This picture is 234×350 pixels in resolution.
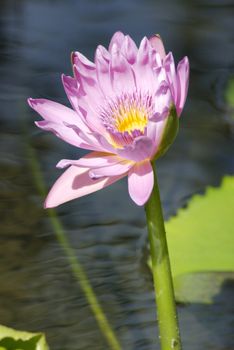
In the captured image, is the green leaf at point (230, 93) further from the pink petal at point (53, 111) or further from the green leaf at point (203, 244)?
the pink petal at point (53, 111)

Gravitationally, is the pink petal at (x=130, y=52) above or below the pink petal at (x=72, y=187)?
above

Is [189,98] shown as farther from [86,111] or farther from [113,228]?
[86,111]

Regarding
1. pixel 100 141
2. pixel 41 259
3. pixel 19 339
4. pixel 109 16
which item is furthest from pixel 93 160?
pixel 109 16

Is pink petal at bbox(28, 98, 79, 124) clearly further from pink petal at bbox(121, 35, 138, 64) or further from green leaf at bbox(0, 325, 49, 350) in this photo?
green leaf at bbox(0, 325, 49, 350)

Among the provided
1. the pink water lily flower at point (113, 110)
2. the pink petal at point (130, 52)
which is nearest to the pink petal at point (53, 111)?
the pink water lily flower at point (113, 110)

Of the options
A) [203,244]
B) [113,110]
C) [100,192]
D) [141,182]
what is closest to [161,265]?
[141,182]

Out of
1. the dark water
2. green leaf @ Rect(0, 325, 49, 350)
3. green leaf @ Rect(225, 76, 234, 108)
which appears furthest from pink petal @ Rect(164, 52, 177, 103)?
green leaf @ Rect(225, 76, 234, 108)

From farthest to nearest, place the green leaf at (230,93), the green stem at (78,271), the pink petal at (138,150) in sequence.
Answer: the green leaf at (230,93)
the green stem at (78,271)
the pink petal at (138,150)
